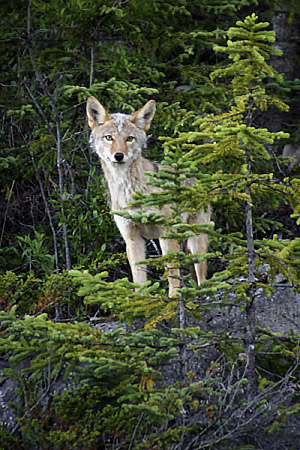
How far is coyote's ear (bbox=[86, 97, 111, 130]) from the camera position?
7116 mm

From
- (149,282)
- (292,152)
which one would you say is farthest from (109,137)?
(292,152)

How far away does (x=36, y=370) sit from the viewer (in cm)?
467

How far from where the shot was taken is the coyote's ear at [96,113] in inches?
280

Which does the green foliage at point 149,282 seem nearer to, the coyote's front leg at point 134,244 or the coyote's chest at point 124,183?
the coyote's front leg at point 134,244

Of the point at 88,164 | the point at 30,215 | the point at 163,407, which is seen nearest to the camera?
the point at 163,407

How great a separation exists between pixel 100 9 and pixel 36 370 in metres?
5.08

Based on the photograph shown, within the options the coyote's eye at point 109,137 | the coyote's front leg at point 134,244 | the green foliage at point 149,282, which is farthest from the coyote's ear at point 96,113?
the coyote's front leg at point 134,244

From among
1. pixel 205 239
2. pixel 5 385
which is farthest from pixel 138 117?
pixel 5 385

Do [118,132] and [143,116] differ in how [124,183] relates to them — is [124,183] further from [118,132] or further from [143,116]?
[143,116]

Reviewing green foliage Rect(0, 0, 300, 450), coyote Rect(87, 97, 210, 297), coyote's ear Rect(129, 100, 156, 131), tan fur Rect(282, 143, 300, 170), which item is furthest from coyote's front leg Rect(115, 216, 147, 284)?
tan fur Rect(282, 143, 300, 170)

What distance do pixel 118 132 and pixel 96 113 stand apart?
40cm

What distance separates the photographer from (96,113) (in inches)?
285

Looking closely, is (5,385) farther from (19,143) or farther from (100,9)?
(19,143)

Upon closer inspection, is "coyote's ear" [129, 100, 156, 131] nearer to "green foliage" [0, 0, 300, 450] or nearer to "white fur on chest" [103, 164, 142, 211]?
"white fur on chest" [103, 164, 142, 211]
